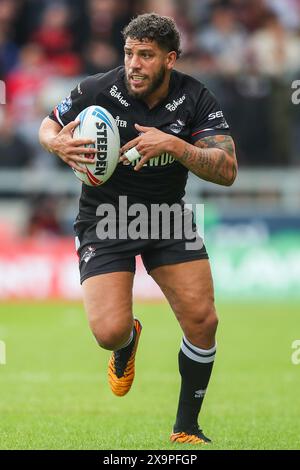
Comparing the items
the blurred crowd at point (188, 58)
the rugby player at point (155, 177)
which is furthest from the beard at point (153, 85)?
the blurred crowd at point (188, 58)

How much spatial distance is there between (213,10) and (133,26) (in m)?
11.7

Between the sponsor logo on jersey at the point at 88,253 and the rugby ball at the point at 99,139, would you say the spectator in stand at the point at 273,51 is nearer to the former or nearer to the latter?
the sponsor logo on jersey at the point at 88,253

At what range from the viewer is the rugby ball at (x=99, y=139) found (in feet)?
23.2

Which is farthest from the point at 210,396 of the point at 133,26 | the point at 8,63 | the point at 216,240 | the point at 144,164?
the point at 8,63

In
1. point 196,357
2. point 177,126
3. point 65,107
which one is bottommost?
point 196,357

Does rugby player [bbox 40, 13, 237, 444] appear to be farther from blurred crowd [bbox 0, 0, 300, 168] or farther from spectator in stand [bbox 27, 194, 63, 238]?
blurred crowd [bbox 0, 0, 300, 168]

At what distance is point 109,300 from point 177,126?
48.6 inches

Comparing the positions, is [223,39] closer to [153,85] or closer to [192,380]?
[153,85]

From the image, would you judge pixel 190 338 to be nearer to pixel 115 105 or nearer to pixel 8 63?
pixel 115 105

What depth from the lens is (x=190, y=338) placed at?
7293 mm

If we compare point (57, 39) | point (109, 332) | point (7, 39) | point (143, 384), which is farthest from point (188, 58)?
point (109, 332)

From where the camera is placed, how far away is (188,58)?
17609 millimetres

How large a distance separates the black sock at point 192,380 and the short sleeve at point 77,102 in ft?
5.52

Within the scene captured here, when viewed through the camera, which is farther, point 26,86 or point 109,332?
point 26,86
